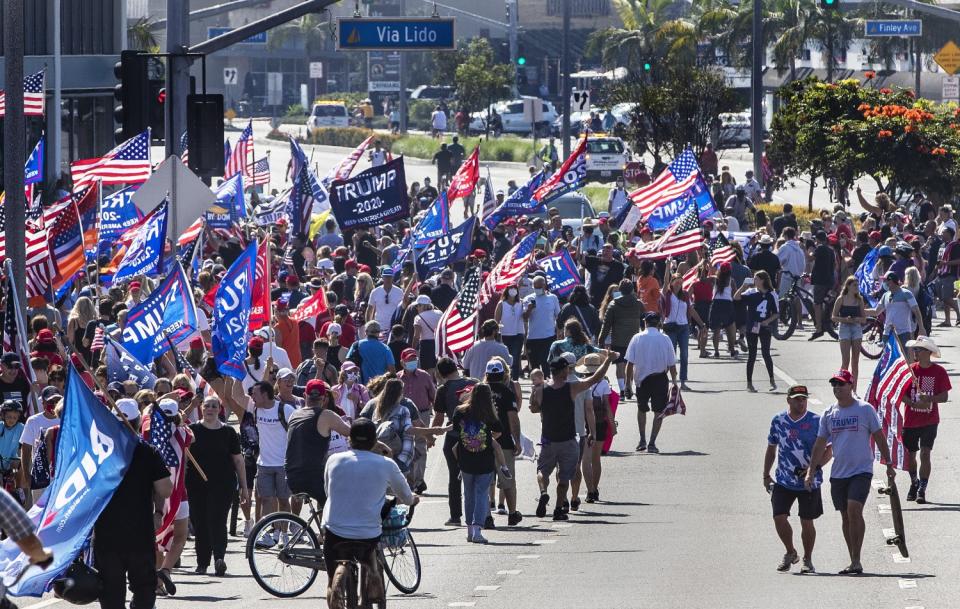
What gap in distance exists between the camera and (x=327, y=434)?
1415 centimetres

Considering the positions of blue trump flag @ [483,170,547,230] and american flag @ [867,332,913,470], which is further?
blue trump flag @ [483,170,547,230]

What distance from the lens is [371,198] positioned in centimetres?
2872

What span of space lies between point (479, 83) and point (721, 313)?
42723mm

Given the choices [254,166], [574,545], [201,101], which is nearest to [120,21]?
[254,166]

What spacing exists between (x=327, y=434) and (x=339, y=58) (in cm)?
9637

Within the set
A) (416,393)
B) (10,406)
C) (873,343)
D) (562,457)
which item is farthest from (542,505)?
(873,343)

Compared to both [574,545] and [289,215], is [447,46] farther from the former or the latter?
[574,545]

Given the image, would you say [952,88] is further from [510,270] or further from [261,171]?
[510,270]

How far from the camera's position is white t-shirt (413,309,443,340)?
74.0 feet

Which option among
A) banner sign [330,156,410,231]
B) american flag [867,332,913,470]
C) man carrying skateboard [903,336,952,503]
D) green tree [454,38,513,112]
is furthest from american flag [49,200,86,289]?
green tree [454,38,513,112]

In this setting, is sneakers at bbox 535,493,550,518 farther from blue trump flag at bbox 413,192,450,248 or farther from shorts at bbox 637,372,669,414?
blue trump flag at bbox 413,192,450,248

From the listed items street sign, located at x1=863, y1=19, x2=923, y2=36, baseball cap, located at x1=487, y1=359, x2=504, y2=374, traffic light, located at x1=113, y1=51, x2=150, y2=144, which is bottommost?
baseball cap, located at x1=487, y1=359, x2=504, y2=374

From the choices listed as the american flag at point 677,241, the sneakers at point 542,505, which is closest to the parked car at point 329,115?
the american flag at point 677,241

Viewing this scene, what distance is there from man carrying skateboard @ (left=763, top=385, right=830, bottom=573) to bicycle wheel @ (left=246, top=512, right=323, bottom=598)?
3.47 metres
